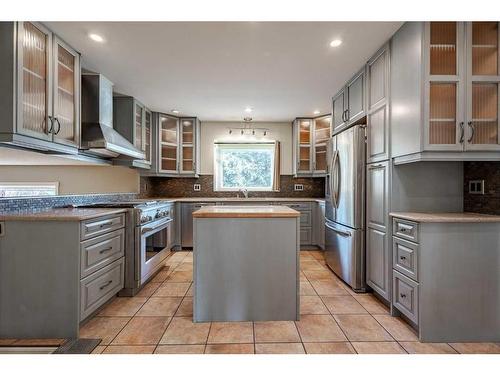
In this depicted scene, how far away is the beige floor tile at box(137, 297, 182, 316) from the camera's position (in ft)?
7.61

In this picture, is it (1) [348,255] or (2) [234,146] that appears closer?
(1) [348,255]

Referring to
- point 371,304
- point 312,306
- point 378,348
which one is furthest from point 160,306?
point 371,304

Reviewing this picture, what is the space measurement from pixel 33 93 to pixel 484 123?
3.27m

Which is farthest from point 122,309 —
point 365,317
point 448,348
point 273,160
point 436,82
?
point 273,160

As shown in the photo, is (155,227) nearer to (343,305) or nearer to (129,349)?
(129,349)

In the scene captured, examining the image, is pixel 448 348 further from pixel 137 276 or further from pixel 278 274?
pixel 137 276

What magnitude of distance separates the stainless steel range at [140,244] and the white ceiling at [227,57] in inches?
57.4

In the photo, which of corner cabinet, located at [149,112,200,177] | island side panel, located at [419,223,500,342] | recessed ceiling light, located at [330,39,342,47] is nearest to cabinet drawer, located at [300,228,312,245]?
corner cabinet, located at [149,112,200,177]

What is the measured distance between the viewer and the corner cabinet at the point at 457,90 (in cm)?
191

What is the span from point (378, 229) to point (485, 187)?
84cm

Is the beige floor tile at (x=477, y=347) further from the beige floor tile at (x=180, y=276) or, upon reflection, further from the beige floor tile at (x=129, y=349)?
the beige floor tile at (x=180, y=276)

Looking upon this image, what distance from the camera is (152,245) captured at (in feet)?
10.2

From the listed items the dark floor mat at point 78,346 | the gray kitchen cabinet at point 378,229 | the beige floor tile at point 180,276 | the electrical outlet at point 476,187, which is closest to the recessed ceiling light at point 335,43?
the gray kitchen cabinet at point 378,229

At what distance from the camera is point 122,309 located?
2.41 metres
